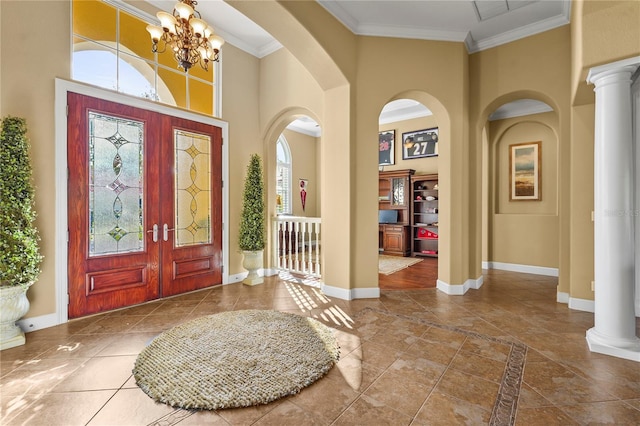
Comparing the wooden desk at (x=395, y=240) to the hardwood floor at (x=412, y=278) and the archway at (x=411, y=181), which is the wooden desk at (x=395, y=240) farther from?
the hardwood floor at (x=412, y=278)

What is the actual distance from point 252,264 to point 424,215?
491 centimetres

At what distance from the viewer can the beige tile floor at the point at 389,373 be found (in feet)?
6.05

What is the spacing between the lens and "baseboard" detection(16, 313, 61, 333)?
307 cm

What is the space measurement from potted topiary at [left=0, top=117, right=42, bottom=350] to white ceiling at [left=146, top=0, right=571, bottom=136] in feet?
8.77

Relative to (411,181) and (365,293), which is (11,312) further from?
(411,181)

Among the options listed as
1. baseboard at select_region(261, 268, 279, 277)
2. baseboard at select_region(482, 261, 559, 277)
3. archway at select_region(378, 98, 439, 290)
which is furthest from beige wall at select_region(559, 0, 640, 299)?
baseboard at select_region(261, 268, 279, 277)

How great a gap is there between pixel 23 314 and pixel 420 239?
287 inches

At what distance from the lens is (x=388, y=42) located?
4270 millimetres

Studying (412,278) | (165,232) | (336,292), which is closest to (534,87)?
(412,278)

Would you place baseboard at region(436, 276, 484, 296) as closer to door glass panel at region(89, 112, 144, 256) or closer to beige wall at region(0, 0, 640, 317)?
beige wall at region(0, 0, 640, 317)

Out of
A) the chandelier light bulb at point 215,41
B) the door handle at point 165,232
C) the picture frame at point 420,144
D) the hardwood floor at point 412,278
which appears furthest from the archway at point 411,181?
the chandelier light bulb at point 215,41

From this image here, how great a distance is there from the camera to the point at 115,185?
3715 mm

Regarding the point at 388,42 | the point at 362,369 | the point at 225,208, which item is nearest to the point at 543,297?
the point at 362,369

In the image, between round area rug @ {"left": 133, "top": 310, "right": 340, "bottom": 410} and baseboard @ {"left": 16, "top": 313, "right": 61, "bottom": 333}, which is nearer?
round area rug @ {"left": 133, "top": 310, "right": 340, "bottom": 410}
